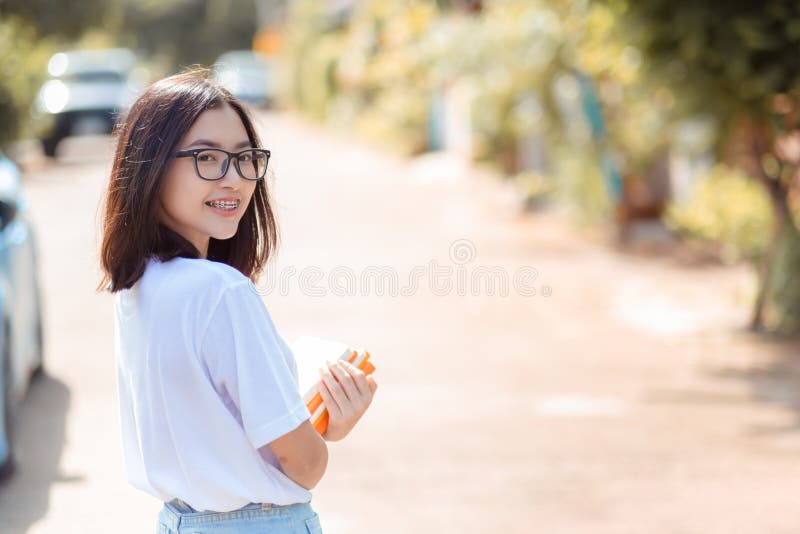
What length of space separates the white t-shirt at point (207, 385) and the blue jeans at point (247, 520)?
0.03m

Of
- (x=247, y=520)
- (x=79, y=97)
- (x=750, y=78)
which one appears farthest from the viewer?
(x=79, y=97)

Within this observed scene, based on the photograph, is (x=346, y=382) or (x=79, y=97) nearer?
(x=346, y=382)

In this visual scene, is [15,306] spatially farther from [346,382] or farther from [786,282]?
Result: [786,282]

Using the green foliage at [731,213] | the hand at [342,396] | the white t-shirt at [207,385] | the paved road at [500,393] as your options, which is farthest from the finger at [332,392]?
the green foliage at [731,213]

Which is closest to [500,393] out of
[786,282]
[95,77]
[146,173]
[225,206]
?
[786,282]

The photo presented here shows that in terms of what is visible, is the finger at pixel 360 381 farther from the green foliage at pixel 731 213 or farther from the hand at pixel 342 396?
the green foliage at pixel 731 213

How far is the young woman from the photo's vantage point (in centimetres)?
197

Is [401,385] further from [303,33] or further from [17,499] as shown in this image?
[303,33]

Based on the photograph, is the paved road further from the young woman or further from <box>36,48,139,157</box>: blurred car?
<box>36,48,139,157</box>: blurred car

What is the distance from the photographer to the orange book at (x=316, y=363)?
2.18 meters

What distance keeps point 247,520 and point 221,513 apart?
0.05 m

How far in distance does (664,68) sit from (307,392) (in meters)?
5.42

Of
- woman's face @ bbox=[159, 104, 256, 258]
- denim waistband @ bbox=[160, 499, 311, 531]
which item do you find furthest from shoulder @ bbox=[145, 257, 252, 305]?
denim waistband @ bbox=[160, 499, 311, 531]

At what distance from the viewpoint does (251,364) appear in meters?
1.96
